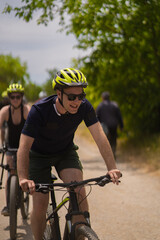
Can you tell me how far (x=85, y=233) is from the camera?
284 centimetres

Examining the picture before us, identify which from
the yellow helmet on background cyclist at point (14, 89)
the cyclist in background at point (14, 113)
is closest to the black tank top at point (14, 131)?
the cyclist in background at point (14, 113)

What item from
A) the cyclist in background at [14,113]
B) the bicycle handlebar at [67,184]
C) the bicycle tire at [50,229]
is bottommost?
the bicycle tire at [50,229]

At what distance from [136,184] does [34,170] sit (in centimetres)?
505

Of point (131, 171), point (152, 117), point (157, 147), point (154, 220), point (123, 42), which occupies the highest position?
point (123, 42)

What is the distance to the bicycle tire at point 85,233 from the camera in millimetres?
2766

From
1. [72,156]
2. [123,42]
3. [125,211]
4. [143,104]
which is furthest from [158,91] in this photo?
[72,156]

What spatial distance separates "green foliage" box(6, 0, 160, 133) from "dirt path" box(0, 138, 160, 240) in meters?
3.53

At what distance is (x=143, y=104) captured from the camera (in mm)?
12891

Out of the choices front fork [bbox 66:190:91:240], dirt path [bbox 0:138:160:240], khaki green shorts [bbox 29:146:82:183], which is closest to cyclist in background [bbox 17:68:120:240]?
khaki green shorts [bbox 29:146:82:183]

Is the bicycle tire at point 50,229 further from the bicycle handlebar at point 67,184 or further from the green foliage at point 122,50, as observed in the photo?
the green foliage at point 122,50

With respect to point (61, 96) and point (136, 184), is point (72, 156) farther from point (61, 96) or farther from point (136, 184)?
point (136, 184)

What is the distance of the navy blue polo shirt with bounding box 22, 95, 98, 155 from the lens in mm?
3346

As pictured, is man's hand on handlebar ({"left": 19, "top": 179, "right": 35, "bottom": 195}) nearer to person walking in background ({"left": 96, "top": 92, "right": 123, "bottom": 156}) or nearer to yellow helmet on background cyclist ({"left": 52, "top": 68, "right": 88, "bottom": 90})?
yellow helmet on background cyclist ({"left": 52, "top": 68, "right": 88, "bottom": 90})

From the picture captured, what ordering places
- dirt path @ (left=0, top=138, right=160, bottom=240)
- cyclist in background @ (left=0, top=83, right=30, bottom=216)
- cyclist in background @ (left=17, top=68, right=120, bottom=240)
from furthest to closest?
cyclist in background @ (left=0, top=83, right=30, bottom=216), dirt path @ (left=0, top=138, right=160, bottom=240), cyclist in background @ (left=17, top=68, right=120, bottom=240)
